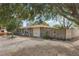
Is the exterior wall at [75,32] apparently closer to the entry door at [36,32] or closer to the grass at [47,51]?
the grass at [47,51]

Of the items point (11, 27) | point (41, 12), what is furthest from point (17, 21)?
point (41, 12)

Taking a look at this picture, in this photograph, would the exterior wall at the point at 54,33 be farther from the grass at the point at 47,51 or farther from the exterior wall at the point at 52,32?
the grass at the point at 47,51

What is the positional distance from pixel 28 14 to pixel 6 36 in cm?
32

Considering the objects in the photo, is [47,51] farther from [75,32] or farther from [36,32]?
[75,32]

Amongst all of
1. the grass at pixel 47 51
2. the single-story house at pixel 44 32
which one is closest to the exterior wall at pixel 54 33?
the single-story house at pixel 44 32

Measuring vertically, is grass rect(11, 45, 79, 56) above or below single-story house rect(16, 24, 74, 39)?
below

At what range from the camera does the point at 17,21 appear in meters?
A: 2.37

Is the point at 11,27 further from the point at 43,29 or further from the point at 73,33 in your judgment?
the point at 73,33

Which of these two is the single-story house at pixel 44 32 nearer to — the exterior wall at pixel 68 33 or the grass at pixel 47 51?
the exterior wall at pixel 68 33

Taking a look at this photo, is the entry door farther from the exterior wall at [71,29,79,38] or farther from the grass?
the exterior wall at [71,29,79,38]

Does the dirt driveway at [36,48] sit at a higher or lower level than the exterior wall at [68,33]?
lower

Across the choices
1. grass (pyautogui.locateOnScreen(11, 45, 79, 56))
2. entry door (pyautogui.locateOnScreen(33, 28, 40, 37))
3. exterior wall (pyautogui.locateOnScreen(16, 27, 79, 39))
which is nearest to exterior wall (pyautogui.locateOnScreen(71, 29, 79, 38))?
exterior wall (pyautogui.locateOnScreen(16, 27, 79, 39))

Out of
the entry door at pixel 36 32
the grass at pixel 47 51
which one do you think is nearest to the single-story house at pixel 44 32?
the entry door at pixel 36 32

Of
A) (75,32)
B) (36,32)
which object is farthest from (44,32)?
(75,32)
